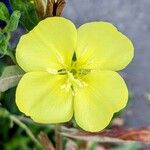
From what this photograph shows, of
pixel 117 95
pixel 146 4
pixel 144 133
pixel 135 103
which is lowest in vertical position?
pixel 135 103

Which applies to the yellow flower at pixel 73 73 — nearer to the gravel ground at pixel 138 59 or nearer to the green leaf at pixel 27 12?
the green leaf at pixel 27 12

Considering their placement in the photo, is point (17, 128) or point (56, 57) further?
point (17, 128)

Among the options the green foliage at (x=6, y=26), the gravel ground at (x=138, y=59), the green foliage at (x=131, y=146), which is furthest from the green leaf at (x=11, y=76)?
the gravel ground at (x=138, y=59)

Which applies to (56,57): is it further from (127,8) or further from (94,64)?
(127,8)

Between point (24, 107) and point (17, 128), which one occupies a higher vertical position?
point (24, 107)

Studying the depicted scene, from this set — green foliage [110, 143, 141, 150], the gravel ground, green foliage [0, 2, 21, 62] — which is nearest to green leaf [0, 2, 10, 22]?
green foliage [0, 2, 21, 62]

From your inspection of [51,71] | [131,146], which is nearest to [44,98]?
[51,71]

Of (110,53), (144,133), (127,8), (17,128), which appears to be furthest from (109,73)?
(127,8)
